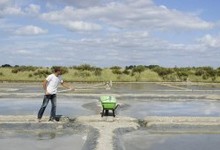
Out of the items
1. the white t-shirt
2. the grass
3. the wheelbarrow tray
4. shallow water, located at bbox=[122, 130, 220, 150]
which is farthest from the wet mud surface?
the grass

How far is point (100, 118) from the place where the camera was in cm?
1436

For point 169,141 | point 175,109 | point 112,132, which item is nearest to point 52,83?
point 112,132

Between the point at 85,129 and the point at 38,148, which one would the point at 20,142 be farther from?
the point at 85,129

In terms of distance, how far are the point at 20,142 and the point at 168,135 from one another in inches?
158

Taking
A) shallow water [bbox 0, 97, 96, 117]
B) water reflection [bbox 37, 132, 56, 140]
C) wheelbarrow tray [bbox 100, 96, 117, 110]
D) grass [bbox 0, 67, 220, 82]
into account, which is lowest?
water reflection [bbox 37, 132, 56, 140]

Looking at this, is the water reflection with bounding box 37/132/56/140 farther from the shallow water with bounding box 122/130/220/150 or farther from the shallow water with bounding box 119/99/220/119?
the shallow water with bounding box 119/99/220/119

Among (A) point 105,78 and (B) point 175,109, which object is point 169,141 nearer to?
(B) point 175,109

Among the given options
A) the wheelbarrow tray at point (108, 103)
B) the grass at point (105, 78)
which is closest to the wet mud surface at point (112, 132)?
the wheelbarrow tray at point (108, 103)

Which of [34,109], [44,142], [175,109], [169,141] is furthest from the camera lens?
[175,109]

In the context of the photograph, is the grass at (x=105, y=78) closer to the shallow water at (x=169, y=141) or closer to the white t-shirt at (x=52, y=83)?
the white t-shirt at (x=52, y=83)

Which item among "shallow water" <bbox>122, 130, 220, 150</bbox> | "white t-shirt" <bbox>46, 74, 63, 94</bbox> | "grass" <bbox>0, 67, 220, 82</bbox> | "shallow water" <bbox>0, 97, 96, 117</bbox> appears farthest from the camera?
"grass" <bbox>0, 67, 220, 82</bbox>

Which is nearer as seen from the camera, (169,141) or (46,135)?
(169,141)

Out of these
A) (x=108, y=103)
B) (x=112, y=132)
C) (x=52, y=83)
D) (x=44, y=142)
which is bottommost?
(x=44, y=142)

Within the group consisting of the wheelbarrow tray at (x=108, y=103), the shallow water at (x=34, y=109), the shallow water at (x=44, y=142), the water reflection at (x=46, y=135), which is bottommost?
the shallow water at (x=44, y=142)
